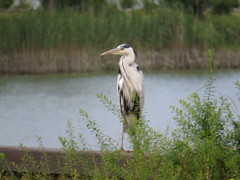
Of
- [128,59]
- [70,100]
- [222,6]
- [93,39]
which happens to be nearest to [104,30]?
[93,39]

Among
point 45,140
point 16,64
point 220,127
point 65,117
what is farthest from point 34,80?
point 220,127

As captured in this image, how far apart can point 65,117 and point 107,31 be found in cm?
592

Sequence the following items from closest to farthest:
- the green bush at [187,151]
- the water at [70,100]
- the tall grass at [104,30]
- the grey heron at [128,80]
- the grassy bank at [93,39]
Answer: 1. the green bush at [187,151]
2. the grey heron at [128,80]
3. the water at [70,100]
4. the grassy bank at [93,39]
5. the tall grass at [104,30]

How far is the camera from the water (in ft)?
33.6

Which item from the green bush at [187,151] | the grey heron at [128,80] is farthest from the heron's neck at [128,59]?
the green bush at [187,151]

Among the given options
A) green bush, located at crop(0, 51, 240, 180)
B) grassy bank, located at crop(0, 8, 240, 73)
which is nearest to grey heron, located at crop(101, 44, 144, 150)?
green bush, located at crop(0, 51, 240, 180)

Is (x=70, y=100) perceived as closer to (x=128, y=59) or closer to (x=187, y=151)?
(x=128, y=59)

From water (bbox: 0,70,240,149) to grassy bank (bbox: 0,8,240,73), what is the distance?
0.45m

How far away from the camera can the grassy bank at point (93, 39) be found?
17.1m

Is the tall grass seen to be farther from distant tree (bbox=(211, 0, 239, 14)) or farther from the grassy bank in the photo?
distant tree (bbox=(211, 0, 239, 14))

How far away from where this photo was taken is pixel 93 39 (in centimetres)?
1734

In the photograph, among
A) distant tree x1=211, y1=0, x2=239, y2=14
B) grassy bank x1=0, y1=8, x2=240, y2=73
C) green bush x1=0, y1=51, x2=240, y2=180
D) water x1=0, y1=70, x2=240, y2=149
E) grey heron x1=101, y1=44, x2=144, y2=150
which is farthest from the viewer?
distant tree x1=211, y1=0, x2=239, y2=14

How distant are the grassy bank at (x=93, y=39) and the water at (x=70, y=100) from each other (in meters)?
0.45

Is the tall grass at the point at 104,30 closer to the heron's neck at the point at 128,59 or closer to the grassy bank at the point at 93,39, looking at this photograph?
the grassy bank at the point at 93,39
